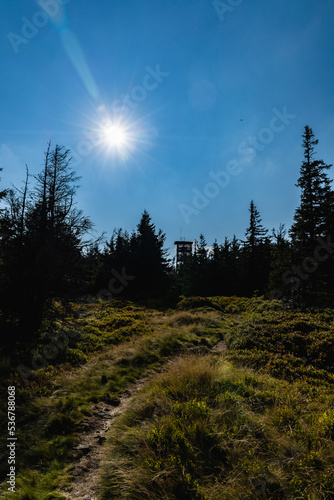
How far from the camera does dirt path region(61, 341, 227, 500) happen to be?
292 centimetres

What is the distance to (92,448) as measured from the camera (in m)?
3.74

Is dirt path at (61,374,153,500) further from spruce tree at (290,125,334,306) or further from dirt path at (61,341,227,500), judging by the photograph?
spruce tree at (290,125,334,306)

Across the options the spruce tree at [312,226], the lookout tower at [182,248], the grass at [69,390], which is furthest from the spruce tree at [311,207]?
the lookout tower at [182,248]

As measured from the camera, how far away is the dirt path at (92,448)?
2.92 m

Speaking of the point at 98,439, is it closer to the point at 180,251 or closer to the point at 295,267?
the point at 295,267

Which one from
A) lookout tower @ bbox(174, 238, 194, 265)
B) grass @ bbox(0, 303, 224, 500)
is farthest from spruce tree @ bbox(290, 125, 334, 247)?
lookout tower @ bbox(174, 238, 194, 265)

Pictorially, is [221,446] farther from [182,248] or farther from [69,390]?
[182,248]

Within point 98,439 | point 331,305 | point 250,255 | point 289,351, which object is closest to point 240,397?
point 98,439

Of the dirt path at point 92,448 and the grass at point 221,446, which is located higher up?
the grass at point 221,446
